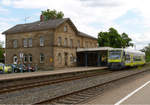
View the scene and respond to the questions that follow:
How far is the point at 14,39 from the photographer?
40.2m

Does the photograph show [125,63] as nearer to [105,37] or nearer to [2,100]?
[2,100]

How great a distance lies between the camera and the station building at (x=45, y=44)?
115 ft

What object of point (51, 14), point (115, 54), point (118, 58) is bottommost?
point (118, 58)

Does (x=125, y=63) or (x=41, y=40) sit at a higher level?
(x=41, y=40)

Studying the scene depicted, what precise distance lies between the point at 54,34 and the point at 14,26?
13.5 m

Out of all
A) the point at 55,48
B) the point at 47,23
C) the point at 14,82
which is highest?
the point at 47,23

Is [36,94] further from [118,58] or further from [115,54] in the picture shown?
[115,54]

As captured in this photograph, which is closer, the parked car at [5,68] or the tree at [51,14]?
the parked car at [5,68]

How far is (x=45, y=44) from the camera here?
35.8 meters

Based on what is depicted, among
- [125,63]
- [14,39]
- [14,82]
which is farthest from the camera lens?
[14,39]

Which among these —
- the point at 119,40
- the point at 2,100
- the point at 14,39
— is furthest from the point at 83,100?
the point at 119,40

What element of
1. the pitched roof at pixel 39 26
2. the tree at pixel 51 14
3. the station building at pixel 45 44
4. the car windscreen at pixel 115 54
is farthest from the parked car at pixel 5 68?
the tree at pixel 51 14

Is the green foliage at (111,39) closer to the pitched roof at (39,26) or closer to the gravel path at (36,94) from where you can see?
the pitched roof at (39,26)

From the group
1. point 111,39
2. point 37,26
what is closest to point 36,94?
point 37,26
